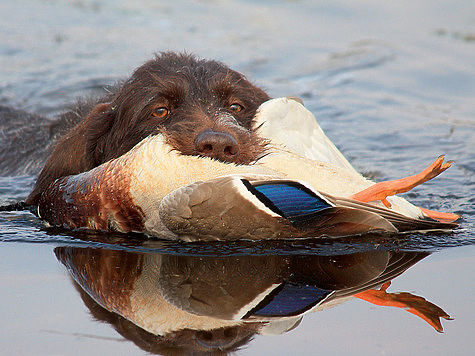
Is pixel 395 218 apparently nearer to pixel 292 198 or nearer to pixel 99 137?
pixel 292 198

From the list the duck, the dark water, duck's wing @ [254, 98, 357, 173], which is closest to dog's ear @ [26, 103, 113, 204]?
the dark water

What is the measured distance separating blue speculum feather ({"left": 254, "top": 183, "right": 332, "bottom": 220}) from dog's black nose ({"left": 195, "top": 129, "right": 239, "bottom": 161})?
553mm

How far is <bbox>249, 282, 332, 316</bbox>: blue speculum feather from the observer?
10.5 ft

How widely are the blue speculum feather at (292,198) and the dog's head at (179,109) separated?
1.96ft

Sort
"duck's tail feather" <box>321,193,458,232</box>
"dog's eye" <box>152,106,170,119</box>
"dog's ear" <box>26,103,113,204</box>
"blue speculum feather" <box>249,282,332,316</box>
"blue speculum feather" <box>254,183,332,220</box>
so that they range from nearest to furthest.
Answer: "blue speculum feather" <box>249,282,332,316</box> → "blue speculum feather" <box>254,183,332,220</box> → "duck's tail feather" <box>321,193,458,232</box> → "dog's eye" <box>152,106,170,119</box> → "dog's ear" <box>26,103,113,204</box>

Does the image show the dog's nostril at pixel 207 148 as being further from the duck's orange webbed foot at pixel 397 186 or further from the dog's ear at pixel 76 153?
the dog's ear at pixel 76 153

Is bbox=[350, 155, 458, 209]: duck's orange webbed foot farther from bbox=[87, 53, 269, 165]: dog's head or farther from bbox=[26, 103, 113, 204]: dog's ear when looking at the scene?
bbox=[26, 103, 113, 204]: dog's ear

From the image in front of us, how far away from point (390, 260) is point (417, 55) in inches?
244

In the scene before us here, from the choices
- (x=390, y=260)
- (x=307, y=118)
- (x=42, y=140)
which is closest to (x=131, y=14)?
(x=42, y=140)

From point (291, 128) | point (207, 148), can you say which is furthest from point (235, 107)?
point (207, 148)

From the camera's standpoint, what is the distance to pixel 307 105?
27.2 ft

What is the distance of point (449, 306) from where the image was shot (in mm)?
3254

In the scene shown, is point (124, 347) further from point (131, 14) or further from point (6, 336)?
point (131, 14)

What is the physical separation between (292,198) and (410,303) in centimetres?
67
